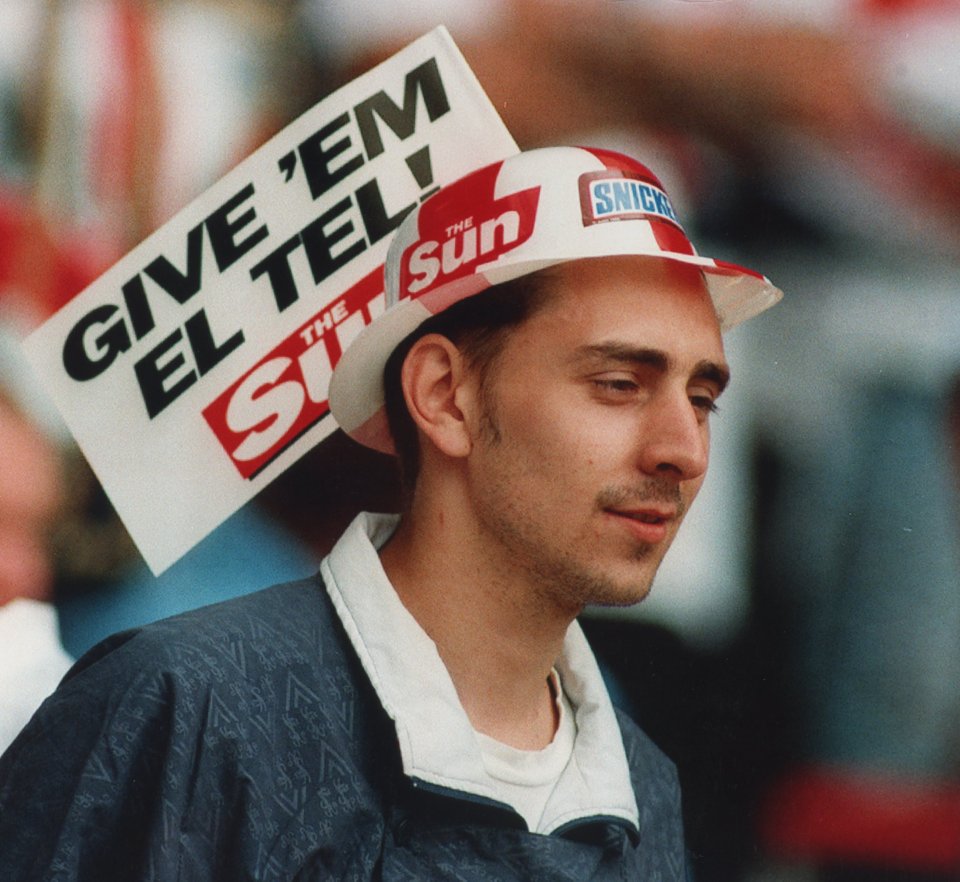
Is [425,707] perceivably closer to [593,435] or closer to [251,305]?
[593,435]

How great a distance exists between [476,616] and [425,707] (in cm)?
25

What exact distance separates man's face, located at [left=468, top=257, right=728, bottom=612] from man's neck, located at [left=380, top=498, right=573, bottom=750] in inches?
1.8

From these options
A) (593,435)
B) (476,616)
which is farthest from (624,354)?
(476,616)

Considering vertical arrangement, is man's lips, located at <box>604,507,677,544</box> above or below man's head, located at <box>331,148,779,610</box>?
below

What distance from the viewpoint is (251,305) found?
299cm

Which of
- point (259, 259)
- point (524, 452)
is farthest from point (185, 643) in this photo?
point (259, 259)

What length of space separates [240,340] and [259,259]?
190 millimetres

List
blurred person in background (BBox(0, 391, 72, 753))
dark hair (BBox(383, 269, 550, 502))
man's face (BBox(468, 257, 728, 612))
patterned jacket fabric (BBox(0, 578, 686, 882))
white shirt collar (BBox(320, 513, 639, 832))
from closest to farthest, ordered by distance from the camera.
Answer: patterned jacket fabric (BBox(0, 578, 686, 882)) → white shirt collar (BBox(320, 513, 639, 832)) → man's face (BBox(468, 257, 728, 612)) → dark hair (BBox(383, 269, 550, 502)) → blurred person in background (BBox(0, 391, 72, 753))

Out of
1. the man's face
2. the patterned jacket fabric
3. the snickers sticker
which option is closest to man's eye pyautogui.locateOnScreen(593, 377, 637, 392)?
the man's face

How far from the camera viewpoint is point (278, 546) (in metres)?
3.00

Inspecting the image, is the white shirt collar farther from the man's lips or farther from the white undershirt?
the man's lips

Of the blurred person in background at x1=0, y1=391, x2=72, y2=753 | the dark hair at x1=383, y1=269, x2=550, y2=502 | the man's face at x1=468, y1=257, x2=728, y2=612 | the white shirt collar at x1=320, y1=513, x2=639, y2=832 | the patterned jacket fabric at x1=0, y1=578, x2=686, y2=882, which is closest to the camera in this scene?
the patterned jacket fabric at x1=0, y1=578, x2=686, y2=882

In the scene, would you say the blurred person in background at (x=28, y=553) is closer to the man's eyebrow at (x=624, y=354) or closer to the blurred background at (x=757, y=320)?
the blurred background at (x=757, y=320)

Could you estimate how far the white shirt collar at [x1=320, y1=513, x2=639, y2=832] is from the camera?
2.22 m
